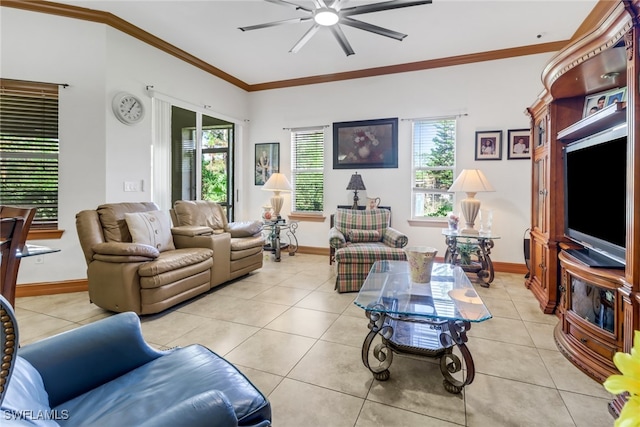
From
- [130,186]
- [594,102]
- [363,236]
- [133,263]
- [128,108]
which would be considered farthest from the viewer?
[363,236]

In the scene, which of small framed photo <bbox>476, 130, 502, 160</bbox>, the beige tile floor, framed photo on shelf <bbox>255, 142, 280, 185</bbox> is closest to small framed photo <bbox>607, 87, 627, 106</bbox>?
the beige tile floor

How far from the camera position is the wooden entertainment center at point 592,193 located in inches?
62.2

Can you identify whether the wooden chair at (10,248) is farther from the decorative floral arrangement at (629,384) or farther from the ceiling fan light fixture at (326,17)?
the ceiling fan light fixture at (326,17)

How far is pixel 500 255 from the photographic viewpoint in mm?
Answer: 4320

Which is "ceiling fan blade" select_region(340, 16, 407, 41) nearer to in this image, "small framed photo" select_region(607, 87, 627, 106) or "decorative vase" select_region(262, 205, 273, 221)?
"small framed photo" select_region(607, 87, 627, 106)

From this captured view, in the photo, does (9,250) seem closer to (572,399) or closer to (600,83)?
(572,399)

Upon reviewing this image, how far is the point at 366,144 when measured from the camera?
4961mm

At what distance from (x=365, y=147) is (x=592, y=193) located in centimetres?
317

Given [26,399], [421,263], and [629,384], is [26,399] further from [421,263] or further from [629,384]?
[421,263]

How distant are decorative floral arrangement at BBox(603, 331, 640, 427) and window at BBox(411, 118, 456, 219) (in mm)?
4201

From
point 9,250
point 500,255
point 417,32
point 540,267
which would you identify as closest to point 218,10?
point 417,32

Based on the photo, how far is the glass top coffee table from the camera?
1686 millimetres

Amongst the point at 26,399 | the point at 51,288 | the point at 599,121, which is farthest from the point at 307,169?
the point at 26,399

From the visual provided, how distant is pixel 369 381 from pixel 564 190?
2.32m
